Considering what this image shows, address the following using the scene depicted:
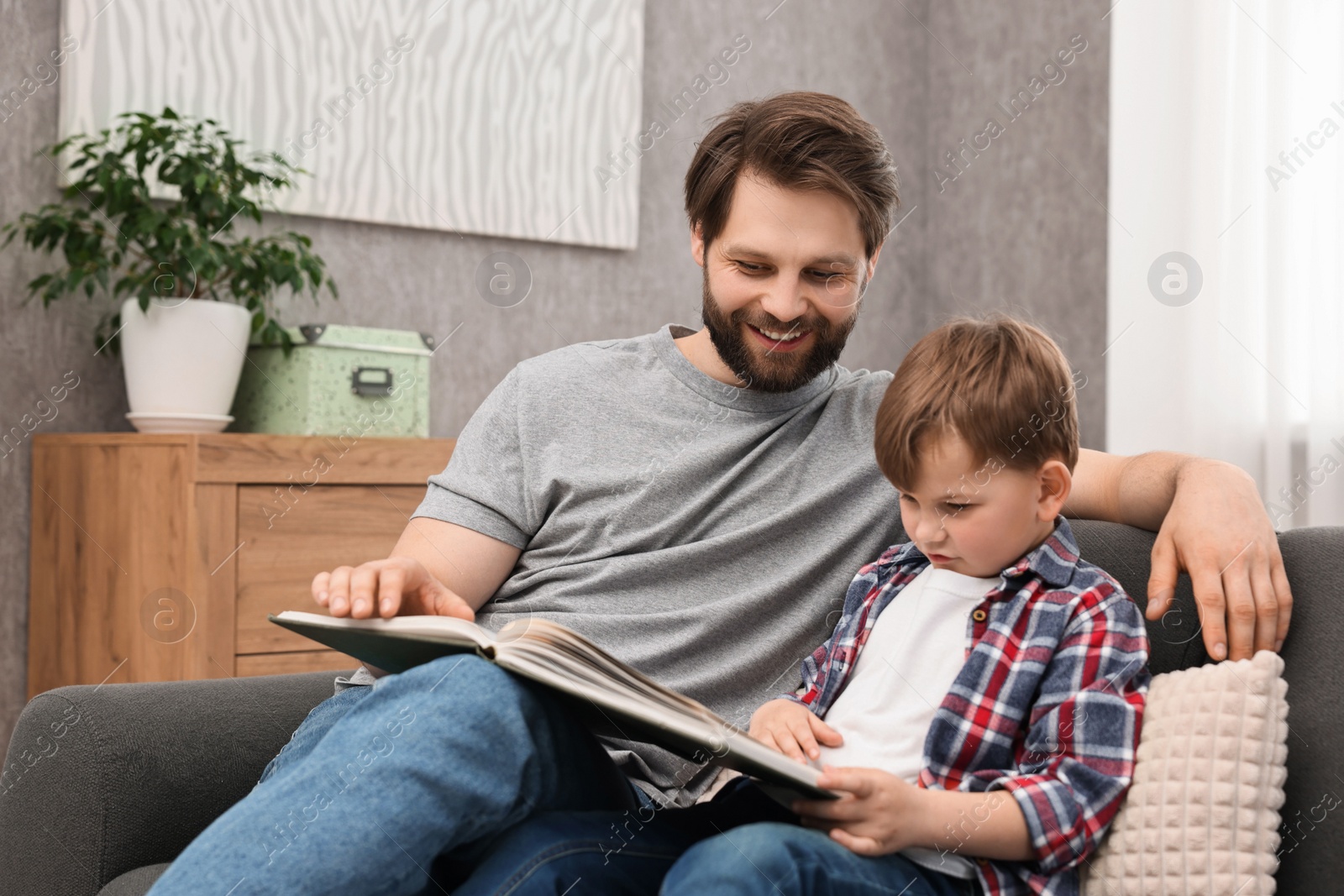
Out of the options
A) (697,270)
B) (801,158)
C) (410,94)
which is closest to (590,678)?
(801,158)

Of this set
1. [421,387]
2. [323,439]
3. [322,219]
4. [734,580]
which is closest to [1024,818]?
[734,580]

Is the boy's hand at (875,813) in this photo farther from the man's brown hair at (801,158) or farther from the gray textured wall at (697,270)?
the gray textured wall at (697,270)

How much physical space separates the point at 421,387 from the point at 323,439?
1.03ft

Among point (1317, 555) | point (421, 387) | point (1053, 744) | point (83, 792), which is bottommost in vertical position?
point (83, 792)

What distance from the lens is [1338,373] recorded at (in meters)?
2.28

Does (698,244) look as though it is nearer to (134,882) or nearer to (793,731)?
(793,731)

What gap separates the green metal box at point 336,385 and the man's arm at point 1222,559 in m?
1.56

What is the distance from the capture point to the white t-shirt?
98 cm

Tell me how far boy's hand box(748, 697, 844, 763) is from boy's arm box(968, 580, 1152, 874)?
13 cm

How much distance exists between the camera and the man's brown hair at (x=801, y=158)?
1283mm

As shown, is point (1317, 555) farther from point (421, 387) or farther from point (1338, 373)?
point (421, 387)

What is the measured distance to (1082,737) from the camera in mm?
906

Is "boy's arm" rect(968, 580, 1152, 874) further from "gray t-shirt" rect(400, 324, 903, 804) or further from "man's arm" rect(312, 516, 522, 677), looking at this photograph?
"man's arm" rect(312, 516, 522, 677)

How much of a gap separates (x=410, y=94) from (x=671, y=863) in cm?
211
